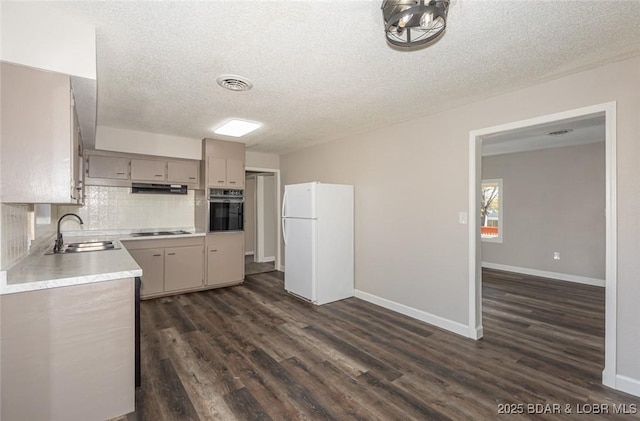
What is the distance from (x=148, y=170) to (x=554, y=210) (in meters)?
6.91

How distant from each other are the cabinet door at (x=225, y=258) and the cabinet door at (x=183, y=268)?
0.15 m

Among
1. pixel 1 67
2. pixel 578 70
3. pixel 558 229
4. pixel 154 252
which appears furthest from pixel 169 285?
pixel 558 229

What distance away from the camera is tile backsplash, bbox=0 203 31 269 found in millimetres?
1667

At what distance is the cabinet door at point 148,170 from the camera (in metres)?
4.20

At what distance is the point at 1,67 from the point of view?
1.53m

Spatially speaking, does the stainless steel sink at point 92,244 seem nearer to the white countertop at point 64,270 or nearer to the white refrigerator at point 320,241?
the white countertop at point 64,270

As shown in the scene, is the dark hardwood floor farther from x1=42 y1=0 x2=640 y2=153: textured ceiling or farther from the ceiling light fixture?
x1=42 y1=0 x2=640 y2=153: textured ceiling

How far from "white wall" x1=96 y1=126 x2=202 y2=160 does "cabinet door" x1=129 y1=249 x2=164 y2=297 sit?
57.5 inches

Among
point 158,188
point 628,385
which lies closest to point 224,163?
point 158,188

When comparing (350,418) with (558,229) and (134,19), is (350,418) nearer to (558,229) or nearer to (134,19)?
(134,19)

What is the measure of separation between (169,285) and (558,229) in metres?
6.62

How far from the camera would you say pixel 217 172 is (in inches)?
182

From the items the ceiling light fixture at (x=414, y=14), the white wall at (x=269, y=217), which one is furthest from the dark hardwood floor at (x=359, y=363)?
the white wall at (x=269, y=217)

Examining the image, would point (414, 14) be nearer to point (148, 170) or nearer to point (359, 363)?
point (359, 363)
